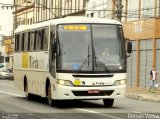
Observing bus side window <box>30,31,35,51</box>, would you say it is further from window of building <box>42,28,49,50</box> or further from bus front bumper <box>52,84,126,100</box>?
bus front bumper <box>52,84,126,100</box>

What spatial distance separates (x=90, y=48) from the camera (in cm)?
2153

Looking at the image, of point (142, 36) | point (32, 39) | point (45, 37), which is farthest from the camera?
point (142, 36)

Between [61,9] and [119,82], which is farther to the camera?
[61,9]

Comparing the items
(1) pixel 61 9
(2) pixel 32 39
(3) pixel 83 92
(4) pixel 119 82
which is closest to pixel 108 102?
(4) pixel 119 82

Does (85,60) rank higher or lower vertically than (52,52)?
lower

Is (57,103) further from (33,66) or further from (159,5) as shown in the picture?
(159,5)

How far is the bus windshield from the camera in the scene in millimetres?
21266

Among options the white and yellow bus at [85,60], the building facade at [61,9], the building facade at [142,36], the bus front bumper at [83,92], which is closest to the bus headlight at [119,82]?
the white and yellow bus at [85,60]

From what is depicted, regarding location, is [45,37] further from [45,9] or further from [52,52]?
[45,9]

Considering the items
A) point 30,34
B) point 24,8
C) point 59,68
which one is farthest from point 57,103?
point 24,8

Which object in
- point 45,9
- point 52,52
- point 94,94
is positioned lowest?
point 94,94

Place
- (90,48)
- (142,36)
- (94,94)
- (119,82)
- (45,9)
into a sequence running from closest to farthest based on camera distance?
(94,94), (90,48), (119,82), (142,36), (45,9)

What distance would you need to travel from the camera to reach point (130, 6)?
1970 inches

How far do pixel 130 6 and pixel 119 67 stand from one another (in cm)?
2900
